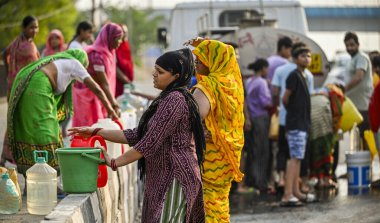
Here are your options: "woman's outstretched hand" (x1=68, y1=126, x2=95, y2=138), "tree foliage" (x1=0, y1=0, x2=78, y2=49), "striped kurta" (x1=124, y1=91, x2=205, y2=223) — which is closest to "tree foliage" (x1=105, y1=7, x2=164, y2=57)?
"tree foliage" (x1=0, y1=0, x2=78, y2=49)

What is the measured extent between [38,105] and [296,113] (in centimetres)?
427

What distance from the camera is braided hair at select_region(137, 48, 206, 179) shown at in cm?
727

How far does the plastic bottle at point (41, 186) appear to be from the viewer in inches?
310

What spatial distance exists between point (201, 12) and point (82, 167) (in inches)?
503

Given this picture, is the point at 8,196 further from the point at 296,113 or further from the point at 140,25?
the point at 140,25

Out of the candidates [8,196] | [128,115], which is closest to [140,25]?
[128,115]

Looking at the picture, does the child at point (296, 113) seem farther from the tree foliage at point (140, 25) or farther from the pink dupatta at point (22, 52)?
the tree foliage at point (140, 25)

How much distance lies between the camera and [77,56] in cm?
995

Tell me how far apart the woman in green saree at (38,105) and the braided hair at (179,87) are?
7.65 ft

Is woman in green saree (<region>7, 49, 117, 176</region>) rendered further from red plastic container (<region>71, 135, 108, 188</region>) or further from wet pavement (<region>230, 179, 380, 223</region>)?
wet pavement (<region>230, 179, 380, 223</region>)

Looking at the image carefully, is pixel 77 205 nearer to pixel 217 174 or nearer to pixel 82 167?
pixel 82 167

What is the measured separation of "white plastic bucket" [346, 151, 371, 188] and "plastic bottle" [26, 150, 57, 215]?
7.26 meters

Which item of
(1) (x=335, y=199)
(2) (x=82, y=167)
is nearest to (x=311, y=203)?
(1) (x=335, y=199)

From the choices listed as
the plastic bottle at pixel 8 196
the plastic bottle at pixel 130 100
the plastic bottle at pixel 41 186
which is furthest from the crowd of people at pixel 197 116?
the plastic bottle at pixel 8 196
